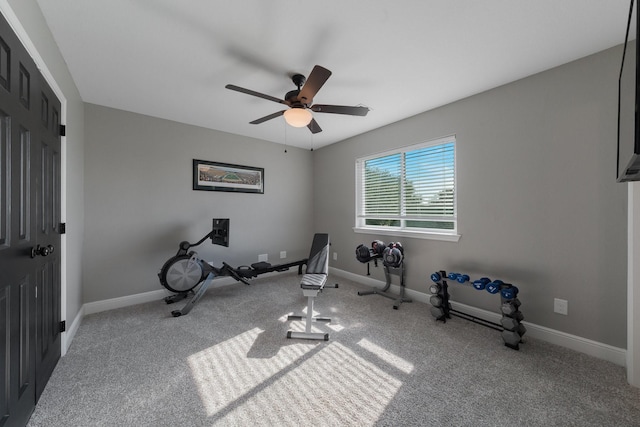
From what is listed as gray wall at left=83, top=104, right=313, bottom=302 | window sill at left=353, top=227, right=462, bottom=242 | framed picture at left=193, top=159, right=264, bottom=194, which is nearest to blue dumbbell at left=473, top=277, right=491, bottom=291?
window sill at left=353, top=227, right=462, bottom=242

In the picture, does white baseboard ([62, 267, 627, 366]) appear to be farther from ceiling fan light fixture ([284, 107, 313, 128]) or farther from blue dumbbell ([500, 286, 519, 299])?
ceiling fan light fixture ([284, 107, 313, 128])

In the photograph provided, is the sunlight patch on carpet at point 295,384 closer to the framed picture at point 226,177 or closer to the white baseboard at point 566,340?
the white baseboard at point 566,340

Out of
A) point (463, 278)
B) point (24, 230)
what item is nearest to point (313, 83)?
point (24, 230)

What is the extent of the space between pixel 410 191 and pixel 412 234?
62 cm

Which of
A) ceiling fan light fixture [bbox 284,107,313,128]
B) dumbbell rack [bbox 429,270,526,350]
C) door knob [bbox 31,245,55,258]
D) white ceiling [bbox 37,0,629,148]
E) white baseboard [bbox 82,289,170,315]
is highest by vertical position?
white ceiling [bbox 37,0,629,148]

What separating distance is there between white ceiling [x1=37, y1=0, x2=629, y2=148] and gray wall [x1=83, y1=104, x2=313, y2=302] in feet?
1.81

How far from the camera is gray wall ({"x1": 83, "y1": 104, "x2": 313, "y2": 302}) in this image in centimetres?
295

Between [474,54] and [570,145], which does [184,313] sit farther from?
[570,145]

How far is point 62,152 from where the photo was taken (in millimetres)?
2008

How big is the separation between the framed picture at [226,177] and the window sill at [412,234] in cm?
192

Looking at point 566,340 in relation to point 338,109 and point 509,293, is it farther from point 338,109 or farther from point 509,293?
point 338,109

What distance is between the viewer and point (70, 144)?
2246mm

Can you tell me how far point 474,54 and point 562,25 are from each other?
527 mm

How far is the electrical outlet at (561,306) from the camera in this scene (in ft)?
7.07
